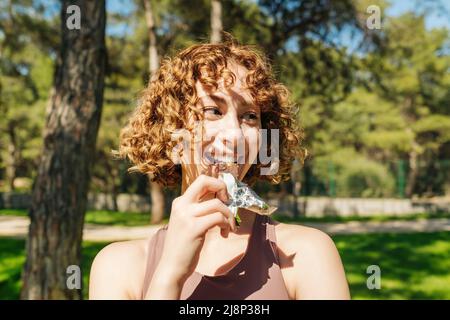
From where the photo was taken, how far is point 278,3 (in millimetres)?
14891

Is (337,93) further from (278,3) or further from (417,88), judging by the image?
(417,88)

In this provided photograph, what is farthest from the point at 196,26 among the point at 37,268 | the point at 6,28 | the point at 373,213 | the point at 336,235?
the point at 37,268

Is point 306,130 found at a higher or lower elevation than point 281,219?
higher

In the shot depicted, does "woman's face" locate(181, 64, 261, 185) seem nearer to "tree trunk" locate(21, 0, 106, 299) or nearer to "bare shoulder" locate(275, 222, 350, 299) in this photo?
"bare shoulder" locate(275, 222, 350, 299)

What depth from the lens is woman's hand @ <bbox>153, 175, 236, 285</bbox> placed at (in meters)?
1.14

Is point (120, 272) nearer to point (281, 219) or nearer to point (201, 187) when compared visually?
point (201, 187)

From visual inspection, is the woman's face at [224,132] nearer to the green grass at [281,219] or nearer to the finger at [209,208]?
the finger at [209,208]

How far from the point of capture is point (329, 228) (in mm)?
15461

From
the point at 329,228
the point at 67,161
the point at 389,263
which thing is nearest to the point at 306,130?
the point at 329,228

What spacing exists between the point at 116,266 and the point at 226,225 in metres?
0.45

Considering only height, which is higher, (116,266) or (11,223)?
(116,266)

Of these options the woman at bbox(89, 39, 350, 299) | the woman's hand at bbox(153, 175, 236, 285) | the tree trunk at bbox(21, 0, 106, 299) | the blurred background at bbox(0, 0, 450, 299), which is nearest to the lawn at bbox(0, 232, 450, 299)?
the blurred background at bbox(0, 0, 450, 299)

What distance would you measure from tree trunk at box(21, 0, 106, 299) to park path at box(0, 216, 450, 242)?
27.8 feet

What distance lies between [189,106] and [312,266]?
23.3 inches
